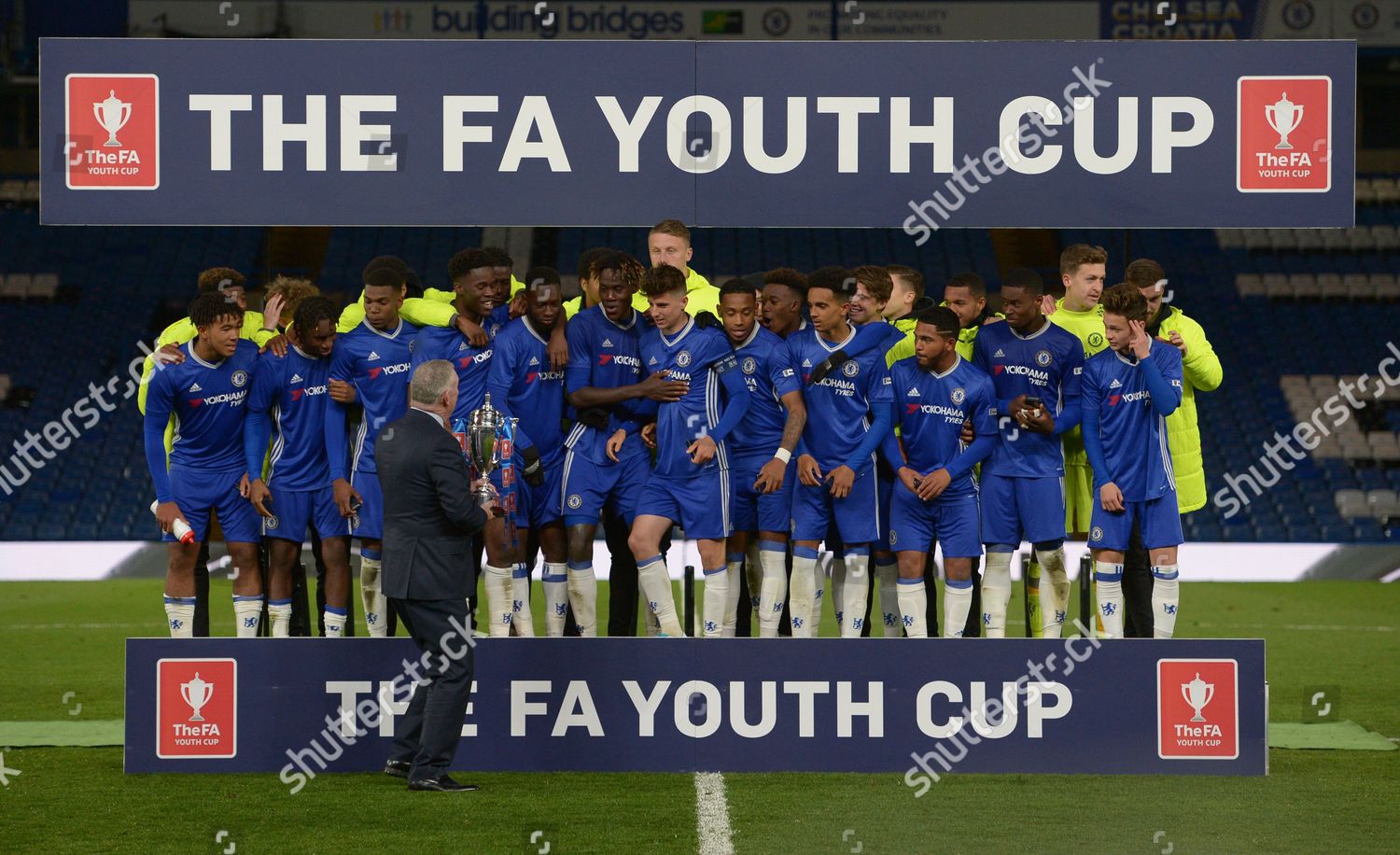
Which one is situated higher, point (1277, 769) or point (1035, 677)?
point (1035, 677)

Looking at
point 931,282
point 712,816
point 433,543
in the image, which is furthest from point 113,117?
point 931,282

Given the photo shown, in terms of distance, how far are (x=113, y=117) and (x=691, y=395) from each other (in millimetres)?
2710

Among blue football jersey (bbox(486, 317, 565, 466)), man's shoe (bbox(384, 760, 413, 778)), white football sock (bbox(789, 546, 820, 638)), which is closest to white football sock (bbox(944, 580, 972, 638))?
white football sock (bbox(789, 546, 820, 638))

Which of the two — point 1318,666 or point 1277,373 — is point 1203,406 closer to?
point 1277,373

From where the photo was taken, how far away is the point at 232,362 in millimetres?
7859

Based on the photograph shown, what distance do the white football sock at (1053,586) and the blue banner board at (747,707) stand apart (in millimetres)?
993

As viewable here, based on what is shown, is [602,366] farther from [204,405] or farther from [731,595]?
[204,405]

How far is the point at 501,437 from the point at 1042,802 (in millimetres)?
2707

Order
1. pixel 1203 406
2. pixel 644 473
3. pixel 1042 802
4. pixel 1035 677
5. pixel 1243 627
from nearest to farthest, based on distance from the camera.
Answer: pixel 1042 802
pixel 1035 677
pixel 644 473
pixel 1243 627
pixel 1203 406

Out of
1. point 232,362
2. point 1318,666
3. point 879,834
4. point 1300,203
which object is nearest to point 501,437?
point 232,362

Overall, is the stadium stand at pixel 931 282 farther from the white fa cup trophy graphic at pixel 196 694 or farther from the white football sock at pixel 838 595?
the white fa cup trophy graphic at pixel 196 694

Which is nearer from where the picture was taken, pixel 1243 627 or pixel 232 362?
pixel 232 362

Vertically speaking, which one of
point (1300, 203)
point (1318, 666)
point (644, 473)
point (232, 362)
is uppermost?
point (1300, 203)

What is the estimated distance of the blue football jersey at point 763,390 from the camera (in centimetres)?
748
